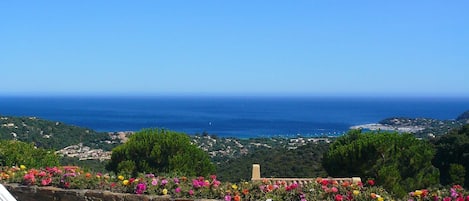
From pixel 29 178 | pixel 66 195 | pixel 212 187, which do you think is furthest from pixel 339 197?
pixel 29 178

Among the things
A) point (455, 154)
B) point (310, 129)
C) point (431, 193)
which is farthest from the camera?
point (310, 129)

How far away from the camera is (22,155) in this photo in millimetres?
11703

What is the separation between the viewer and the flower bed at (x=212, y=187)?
5.09 metres

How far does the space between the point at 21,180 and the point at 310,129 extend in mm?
103888

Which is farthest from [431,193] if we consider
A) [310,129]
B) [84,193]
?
[310,129]

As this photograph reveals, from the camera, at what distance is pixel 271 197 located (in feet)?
16.9

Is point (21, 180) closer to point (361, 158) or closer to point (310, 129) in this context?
point (361, 158)

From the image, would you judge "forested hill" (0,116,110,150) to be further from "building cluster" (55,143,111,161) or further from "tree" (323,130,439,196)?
"tree" (323,130,439,196)

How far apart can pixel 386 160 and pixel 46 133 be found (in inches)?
1816

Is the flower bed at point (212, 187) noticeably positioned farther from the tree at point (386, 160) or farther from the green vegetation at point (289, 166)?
the green vegetation at point (289, 166)

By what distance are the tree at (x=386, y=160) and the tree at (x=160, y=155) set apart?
3.94 metres

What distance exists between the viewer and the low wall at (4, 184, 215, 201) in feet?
18.2

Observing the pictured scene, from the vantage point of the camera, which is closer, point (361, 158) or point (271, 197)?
point (271, 197)

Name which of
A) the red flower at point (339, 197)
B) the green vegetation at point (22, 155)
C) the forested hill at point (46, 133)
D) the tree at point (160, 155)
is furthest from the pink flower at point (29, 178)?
the forested hill at point (46, 133)
